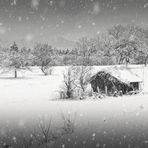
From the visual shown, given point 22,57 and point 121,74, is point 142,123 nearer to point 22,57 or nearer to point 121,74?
point 121,74

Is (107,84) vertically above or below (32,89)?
above

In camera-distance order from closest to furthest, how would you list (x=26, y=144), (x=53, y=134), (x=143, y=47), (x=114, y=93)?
(x=26, y=144)
(x=53, y=134)
(x=114, y=93)
(x=143, y=47)

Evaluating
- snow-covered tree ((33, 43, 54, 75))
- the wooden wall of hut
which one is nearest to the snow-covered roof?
the wooden wall of hut

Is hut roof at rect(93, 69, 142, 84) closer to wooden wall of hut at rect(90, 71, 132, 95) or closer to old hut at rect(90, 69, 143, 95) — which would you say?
old hut at rect(90, 69, 143, 95)

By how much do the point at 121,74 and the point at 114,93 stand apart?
283 cm

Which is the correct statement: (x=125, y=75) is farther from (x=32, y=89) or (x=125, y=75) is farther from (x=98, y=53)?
(x=98, y=53)

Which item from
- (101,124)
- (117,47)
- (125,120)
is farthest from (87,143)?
(117,47)

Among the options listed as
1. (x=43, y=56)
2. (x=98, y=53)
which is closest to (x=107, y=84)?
(x=43, y=56)

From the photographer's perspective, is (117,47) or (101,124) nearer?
(101,124)

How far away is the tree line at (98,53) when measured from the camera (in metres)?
67.5

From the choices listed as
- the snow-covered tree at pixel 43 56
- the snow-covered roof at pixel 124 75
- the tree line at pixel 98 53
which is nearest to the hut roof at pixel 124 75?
the snow-covered roof at pixel 124 75

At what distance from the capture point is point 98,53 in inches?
3620

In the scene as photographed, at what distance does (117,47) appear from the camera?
261 ft

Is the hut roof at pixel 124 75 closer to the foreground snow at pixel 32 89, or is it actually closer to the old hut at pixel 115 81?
the old hut at pixel 115 81
